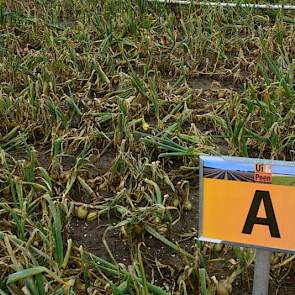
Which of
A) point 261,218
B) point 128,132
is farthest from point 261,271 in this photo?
point 128,132

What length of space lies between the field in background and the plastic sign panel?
0.10 ft

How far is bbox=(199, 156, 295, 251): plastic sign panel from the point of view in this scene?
1226 millimetres

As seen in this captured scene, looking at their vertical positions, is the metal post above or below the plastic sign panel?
below

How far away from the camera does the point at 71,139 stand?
213 cm

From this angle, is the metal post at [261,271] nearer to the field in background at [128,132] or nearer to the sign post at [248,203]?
the sign post at [248,203]

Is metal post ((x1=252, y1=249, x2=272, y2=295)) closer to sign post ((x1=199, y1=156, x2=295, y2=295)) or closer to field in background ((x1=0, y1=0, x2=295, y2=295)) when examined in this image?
sign post ((x1=199, y1=156, x2=295, y2=295))

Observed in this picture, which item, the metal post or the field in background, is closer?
the metal post

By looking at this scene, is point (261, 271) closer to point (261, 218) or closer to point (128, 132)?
point (261, 218)

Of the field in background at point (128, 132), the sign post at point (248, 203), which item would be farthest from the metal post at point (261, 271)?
the field in background at point (128, 132)

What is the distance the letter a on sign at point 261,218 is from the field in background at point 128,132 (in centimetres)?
5

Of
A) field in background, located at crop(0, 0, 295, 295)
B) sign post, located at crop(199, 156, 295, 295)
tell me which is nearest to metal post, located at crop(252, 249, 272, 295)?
sign post, located at crop(199, 156, 295, 295)

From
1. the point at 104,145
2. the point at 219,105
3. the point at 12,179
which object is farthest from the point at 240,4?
the point at 12,179

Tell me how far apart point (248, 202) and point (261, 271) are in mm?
166

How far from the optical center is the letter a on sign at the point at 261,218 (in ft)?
4.08
